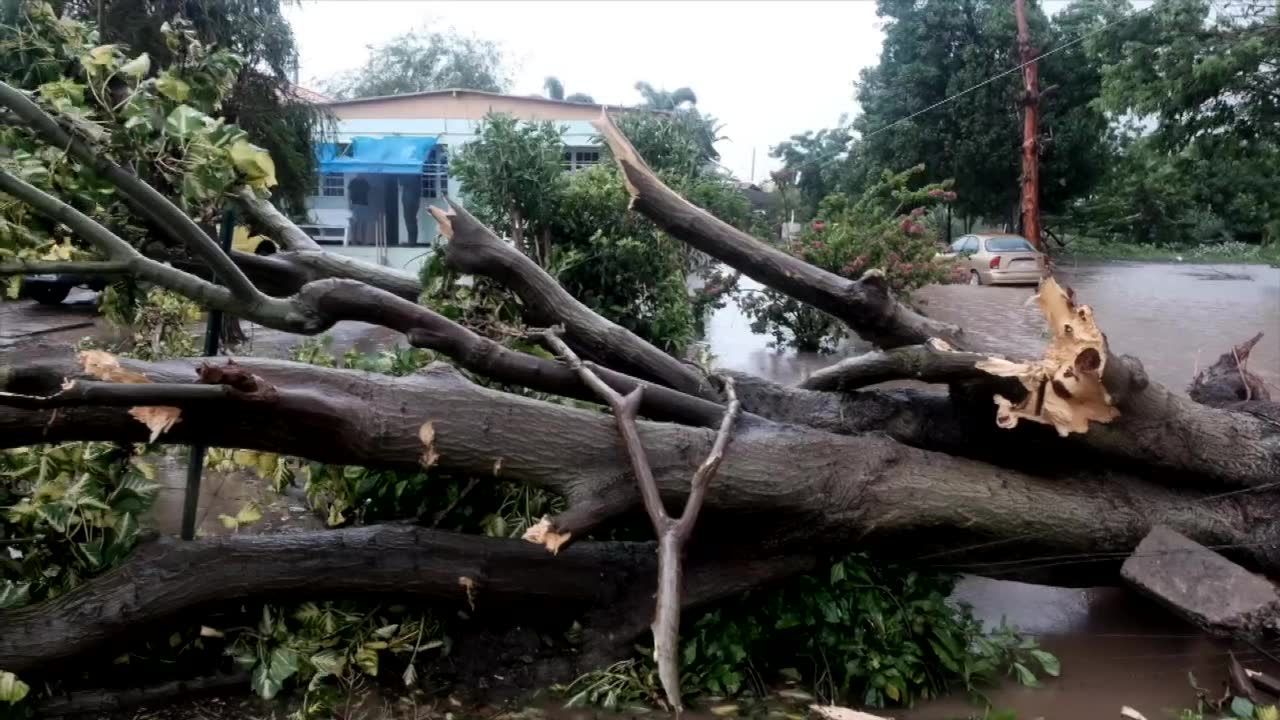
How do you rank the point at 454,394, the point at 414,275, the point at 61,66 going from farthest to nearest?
1. the point at 414,275
2. the point at 61,66
3. the point at 454,394

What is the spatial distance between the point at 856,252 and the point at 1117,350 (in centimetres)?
293

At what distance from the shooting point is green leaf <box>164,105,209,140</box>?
3531 mm

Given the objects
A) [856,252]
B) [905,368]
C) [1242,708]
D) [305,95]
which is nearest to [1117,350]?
[856,252]

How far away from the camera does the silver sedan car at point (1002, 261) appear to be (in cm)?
1817

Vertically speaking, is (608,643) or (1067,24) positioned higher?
(1067,24)

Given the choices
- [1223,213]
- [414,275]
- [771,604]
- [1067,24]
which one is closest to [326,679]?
[771,604]

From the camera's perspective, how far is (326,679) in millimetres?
3912

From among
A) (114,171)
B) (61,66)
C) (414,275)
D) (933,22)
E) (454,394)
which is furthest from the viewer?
(933,22)

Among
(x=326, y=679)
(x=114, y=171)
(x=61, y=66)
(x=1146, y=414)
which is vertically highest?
(x=61, y=66)

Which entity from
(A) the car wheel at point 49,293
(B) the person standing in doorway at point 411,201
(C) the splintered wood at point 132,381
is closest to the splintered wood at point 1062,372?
(C) the splintered wood at point 132,381

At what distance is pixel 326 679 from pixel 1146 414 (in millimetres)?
3641

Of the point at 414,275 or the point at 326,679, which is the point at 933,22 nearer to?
the point at 414,275

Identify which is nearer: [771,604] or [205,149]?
[205,149]

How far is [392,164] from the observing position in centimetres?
1747
